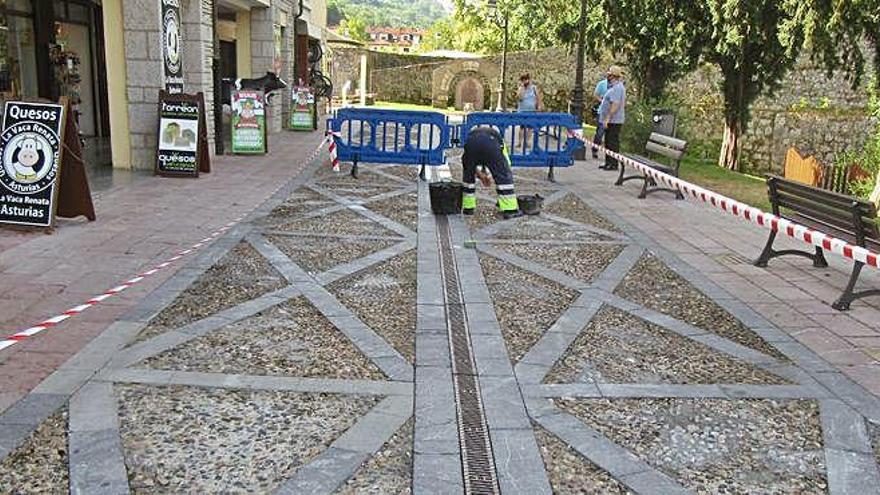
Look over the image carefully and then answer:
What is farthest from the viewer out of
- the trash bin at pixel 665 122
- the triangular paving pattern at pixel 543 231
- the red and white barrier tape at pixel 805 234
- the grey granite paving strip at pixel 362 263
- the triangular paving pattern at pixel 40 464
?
the trash bin at pixel 665 122

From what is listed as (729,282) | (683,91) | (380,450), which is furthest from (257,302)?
(683,91)

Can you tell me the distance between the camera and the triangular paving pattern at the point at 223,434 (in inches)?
127

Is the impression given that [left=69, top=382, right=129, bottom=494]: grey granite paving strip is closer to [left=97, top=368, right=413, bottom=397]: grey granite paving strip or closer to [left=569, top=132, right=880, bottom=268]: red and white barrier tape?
[left=97, top=368, right=413, bottom=397]: grey granite paving strip

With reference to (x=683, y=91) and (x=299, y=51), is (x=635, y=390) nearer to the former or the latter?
(x=299, y=51)

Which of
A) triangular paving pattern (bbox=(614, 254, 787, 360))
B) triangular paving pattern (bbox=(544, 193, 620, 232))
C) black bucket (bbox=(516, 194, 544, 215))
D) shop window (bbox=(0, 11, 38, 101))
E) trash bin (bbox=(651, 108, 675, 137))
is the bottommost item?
triangular paving pattern (bbox=(614, 254, 787, 360))

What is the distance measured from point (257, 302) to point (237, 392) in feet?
5.12

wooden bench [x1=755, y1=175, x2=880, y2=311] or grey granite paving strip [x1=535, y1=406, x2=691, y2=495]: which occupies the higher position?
wooden bench [x1=755, y1=175, x2=880, y2=311]

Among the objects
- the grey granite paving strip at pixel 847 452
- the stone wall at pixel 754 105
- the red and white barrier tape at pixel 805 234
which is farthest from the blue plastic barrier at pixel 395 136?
the grey granite paving strip at pixel 847 452

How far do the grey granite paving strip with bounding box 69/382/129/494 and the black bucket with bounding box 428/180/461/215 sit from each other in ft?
17.2

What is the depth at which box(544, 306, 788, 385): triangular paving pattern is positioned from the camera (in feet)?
14.6

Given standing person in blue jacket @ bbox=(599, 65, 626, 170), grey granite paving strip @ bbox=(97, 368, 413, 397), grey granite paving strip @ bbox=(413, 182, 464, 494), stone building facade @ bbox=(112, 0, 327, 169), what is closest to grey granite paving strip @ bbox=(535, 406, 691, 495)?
grey granite paving strip @ bbox=(413, 182, 464, 494)

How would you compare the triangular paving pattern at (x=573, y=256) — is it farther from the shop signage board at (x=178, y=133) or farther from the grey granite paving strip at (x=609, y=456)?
the shop signage board at (x=178, y=133)

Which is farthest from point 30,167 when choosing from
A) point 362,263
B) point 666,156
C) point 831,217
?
point 666,156

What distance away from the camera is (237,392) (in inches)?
160
